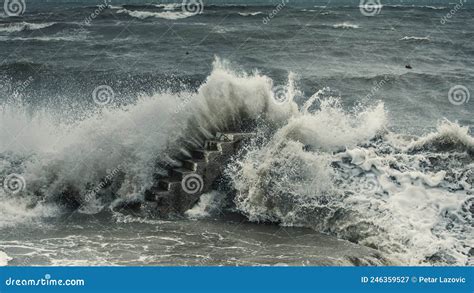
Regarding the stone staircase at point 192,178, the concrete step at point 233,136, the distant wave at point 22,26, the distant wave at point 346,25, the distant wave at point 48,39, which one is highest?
the distant wave at point 346,25

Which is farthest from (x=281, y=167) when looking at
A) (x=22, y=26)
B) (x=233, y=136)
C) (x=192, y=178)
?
(x=22, y=26)

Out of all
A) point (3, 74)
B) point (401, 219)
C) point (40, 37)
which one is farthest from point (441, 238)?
point (40, 37)

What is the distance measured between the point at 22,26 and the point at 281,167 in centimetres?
3743

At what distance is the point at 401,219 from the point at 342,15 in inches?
1950

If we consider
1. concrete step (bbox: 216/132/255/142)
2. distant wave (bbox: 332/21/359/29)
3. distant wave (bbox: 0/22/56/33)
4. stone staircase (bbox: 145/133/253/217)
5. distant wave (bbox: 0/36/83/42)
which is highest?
distant wave (bbox: 332/21/359/29)

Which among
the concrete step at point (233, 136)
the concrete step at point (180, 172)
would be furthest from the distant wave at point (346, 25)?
the concrete step at point (180, 172)

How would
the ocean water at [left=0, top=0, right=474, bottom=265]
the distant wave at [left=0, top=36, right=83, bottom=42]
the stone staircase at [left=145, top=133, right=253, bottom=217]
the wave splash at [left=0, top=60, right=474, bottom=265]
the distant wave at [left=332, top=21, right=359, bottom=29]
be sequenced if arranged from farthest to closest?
the distant wave at [left=332, top=21, right=359, bottom=29], the distant wave at [left=0, top=36, right=83, bottom=42], the stone staircase at [left=145, top=133, right=253, bottom=217], the wave splash at [left=0, top=60, right=474, bottom=265], the ocean water at [left=0, top=0, right=474, bottom=265]

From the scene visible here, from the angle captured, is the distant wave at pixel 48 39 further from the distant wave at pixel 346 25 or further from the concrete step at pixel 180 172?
the concrete step at pixel 180 172

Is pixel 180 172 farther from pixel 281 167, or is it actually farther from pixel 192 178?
pixel 281 167

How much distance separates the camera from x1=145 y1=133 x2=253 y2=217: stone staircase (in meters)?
11.1

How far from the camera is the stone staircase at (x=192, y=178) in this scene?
1107 centimetres


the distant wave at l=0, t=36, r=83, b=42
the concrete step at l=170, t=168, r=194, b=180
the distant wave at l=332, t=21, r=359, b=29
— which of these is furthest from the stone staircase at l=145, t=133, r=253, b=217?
the distant wave at l=332, t=21, r=359, b=29

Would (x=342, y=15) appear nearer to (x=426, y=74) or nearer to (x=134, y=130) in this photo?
(x=426, y=74)

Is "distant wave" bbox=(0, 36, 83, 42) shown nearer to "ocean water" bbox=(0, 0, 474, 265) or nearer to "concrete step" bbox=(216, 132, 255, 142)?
"ocean water" bbox=(0, 0, 474, 265)
